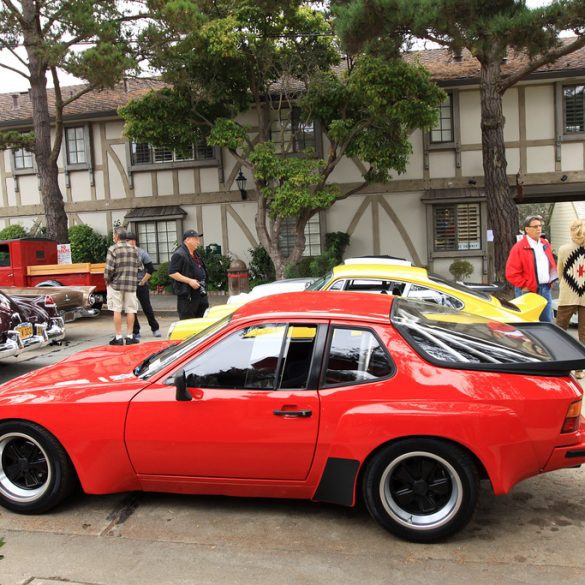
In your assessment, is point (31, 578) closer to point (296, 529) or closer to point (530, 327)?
point (296, 529)

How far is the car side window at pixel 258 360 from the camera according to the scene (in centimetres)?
343

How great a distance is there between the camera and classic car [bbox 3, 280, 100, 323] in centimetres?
1066

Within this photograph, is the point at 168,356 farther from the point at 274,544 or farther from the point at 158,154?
the point at 158,154

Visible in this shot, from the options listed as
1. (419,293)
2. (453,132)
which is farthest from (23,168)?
(419,293)

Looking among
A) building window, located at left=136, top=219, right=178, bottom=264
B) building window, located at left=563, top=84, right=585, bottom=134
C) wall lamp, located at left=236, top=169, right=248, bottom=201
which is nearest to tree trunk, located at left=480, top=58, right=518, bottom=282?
building window, located at left=563, top=84, right=585, bottom=134

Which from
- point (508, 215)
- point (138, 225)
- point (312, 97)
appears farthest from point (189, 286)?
point (138, 225)

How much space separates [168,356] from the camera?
12.6 ft

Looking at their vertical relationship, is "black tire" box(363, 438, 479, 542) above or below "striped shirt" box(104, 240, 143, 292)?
below

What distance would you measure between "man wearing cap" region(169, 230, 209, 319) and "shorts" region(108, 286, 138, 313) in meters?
1.13

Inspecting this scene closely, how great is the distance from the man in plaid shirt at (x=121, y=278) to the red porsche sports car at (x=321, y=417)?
501 cm

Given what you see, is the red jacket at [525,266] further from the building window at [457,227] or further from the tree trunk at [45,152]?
the tree trunk at [45,152]

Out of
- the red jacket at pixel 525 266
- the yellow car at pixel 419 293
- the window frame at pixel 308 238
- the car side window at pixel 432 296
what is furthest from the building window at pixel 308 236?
the car side window at pixel 432 296

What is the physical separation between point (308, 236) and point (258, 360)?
14.4 metres

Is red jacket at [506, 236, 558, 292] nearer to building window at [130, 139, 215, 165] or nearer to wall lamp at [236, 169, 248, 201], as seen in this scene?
wall lamp at [236, 169, 248, 201]
